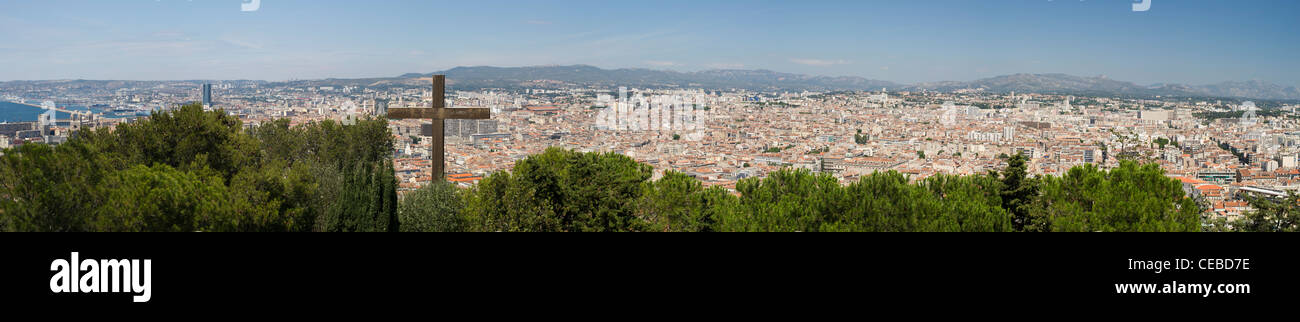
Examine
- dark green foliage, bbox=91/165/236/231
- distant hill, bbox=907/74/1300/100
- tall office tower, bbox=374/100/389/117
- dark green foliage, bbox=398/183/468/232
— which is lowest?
dark green foliage, bbox=398/183/468/232

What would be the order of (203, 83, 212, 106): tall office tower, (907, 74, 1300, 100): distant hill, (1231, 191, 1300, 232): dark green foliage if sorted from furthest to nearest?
(907, 74, 1300, 100): distant hill < (203, 83, 212, 106): tall office tower < (1231, 191, 1300, 232): dark green foliage

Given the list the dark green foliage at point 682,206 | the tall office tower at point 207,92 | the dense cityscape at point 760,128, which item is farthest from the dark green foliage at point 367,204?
the tall office tower at point 207,92

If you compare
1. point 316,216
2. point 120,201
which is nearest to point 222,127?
point 316,216

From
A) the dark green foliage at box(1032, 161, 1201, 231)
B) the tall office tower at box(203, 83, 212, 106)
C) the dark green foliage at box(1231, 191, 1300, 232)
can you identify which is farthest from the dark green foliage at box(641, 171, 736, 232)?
the tall office tower at box(203, 83, 212, 106)

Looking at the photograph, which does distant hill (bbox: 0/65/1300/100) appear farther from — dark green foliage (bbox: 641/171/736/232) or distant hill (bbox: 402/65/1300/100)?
dark green foliage (bbox: 641/171/736/232)

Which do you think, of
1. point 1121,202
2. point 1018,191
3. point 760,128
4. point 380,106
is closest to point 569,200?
point 1018,191
